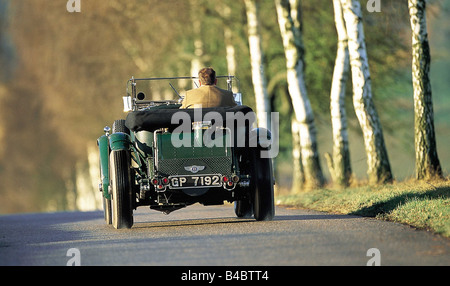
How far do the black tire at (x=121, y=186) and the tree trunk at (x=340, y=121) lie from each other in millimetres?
10265

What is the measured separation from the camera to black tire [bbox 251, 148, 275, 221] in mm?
14336

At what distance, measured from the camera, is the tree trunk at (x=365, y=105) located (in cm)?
2181

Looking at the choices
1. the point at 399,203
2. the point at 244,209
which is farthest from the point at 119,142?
the point at 399,203

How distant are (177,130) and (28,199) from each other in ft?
232

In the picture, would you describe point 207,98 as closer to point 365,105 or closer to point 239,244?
point 239,244

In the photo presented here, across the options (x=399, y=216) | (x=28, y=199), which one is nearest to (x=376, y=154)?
(x=399, y=216)

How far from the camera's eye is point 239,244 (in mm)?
11414

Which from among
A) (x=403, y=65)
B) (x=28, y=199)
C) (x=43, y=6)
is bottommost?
(x=28, y=199)

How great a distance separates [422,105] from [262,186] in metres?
5.75

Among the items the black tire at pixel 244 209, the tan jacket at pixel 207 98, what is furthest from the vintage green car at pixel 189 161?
the black tire at pixel 244 209

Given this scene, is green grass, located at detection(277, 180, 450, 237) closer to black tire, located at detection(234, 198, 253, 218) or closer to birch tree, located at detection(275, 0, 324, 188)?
black tire, located at detection(234, 198, 253, 218)
